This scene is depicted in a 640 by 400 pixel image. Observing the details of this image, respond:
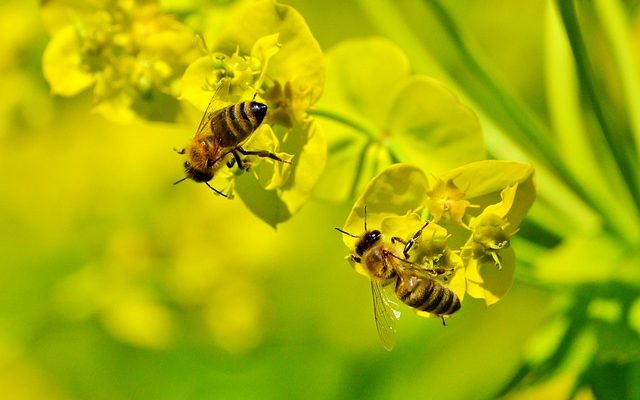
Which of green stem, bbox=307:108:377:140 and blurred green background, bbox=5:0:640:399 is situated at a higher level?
green stem, bbox=307:108:377:140

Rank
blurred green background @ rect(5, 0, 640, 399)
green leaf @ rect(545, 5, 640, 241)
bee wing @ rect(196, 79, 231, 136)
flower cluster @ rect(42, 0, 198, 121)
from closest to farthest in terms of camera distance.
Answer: bee wing @ rect(196, 79, 231, 136) < flower cluster @ rect(42, 0, 198, 121) < green leaf @ rect(545, 5, 640, 241) < blurred green background @ rect(5, 0, 640, 399)

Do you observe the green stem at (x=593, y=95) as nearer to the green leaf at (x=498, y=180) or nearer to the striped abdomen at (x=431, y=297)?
the green leaf at (x=498, y=180)

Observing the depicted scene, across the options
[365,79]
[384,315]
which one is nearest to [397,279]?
[384,315]

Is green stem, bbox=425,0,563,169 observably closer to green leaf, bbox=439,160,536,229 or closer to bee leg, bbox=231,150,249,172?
green leaf, bbox=439,160,536,229

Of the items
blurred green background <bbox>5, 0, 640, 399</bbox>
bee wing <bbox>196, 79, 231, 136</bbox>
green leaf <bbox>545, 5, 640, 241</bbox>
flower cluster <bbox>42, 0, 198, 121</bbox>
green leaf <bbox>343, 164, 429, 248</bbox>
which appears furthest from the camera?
blurred green background <bbox>5, 0, 640, 399</bbox>

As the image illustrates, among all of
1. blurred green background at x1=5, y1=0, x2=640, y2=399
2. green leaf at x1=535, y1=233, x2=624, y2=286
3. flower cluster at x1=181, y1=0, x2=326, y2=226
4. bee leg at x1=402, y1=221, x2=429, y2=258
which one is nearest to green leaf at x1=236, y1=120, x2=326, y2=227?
flower cluster at x1=181, y1=0, x2=326, y2=226

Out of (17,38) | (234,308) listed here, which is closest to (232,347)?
(234,308)

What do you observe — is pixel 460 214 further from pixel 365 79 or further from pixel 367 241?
pixel 365 79
